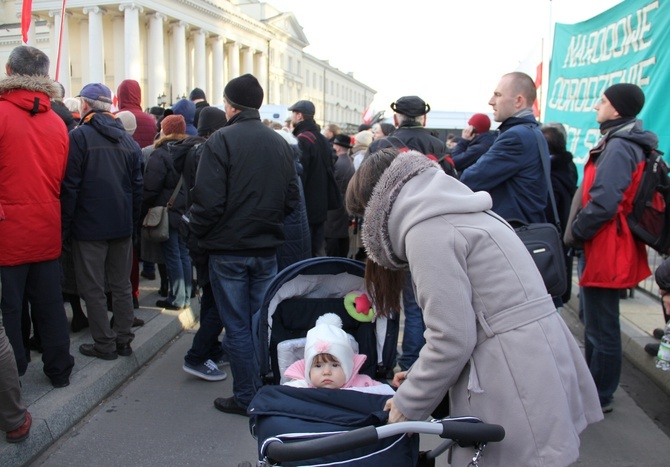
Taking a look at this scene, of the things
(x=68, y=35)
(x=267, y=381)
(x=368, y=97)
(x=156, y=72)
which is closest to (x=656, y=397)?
(x=267, y=381)

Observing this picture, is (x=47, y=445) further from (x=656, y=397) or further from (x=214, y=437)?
(x=656, y=397)

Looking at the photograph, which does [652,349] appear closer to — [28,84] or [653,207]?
[653,207]

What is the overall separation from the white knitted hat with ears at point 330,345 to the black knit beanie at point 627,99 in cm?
246

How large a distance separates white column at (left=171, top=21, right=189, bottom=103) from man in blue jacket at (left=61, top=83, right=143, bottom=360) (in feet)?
189

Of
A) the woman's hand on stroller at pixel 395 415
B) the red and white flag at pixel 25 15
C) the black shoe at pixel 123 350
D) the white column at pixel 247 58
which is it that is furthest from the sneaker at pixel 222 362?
the white column at pixel 247 58

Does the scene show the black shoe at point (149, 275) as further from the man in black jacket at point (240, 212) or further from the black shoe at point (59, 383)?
the man in black jacket at point (240, 212)

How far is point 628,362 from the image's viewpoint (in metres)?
5.43

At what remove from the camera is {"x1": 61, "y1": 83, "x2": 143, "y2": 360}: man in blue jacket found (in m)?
4.34

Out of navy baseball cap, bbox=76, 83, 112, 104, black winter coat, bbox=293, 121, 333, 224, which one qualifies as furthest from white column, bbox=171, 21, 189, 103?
navy baseball cap, bbox=76, 83, 112, 104

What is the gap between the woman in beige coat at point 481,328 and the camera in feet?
6.20

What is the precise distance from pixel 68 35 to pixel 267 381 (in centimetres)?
6288

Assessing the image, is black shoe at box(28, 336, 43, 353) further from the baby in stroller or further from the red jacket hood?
the red jacket hood

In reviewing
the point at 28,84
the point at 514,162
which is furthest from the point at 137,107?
the point at 514,162

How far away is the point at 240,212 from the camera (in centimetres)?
395
